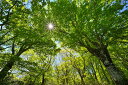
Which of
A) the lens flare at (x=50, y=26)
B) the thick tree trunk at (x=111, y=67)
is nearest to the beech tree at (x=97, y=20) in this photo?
the thick tree trunk at (x=111, y=67)

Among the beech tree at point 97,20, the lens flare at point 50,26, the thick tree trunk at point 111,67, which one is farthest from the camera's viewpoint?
the lens flare at point 50,26

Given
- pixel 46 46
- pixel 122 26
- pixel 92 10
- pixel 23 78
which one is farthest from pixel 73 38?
pixel 23 78

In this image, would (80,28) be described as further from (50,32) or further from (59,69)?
(59,69)

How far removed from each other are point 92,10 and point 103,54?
118 inches

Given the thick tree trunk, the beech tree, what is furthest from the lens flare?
the thick tree trunk

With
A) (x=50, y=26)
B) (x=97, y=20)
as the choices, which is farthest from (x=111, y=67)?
(x=50, y=26)

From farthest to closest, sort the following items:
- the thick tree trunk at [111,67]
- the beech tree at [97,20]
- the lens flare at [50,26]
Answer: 1. the lens flare at [50,26]
2. the thick tree trunk at [111,67]
3. the beech tree at [97,20]

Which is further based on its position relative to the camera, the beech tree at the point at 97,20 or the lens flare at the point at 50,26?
the lens flare at the point at 50,26

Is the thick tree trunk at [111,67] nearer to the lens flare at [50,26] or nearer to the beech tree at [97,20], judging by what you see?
the beech tree at [97,20]

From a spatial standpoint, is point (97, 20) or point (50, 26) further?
point (50, 26)

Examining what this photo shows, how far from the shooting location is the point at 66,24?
20.4ft

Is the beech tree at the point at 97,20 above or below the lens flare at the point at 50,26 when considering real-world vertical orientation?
below

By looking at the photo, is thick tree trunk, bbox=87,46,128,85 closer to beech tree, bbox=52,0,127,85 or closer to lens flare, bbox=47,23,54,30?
beech tree, bbox=52,0,127,85

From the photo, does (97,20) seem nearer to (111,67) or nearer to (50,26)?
(111,67)
